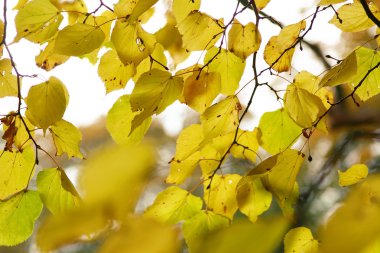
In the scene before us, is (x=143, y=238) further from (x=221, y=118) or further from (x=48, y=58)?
(x=48, y=58)

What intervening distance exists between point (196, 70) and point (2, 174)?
339 mm

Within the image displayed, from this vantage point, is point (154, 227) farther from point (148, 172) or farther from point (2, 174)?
point (2, 174)

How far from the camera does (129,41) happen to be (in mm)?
623

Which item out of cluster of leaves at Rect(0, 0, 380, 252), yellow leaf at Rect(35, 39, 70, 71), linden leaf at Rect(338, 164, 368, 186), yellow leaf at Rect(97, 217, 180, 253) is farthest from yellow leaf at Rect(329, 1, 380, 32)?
yellow leaf at Rect(97, 217, 180, 253)

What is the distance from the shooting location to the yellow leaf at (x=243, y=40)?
0.66m

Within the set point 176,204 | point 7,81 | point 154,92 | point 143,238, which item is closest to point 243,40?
point 154,92

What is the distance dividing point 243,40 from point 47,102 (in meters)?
0.30

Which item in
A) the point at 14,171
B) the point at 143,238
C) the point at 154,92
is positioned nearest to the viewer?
the point at 143,238

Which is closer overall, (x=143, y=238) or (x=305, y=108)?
(x=143, y=238)

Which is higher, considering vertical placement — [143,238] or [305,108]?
[143,238]

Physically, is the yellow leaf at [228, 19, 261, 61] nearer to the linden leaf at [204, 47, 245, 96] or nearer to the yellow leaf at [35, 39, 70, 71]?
the linden leaf at [204, 47, 245, 96]

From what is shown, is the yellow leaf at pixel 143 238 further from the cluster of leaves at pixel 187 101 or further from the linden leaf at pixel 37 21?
the linden leaf at pixel 37 21

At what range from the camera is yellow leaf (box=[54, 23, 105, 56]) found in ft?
1.93

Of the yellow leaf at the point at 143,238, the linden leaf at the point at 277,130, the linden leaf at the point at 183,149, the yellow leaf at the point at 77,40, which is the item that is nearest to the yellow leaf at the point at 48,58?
the yellow leaf at the point at 77,40
